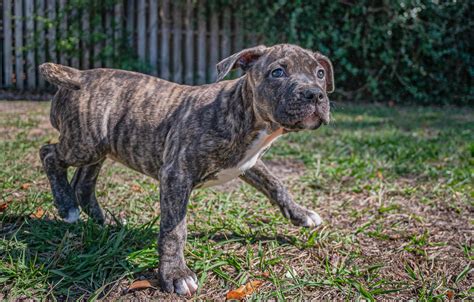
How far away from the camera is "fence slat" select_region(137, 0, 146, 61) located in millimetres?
12623

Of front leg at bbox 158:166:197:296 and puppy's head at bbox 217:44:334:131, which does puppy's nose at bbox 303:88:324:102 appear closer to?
puppy's head at bbox 217:44:334:131

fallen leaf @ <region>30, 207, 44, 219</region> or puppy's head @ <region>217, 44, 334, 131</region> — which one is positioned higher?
puppy's head @ <region>217, 44, 334, 131</region>

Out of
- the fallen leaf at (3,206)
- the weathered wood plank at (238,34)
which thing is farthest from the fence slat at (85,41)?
the fallen leaf at (3,206)

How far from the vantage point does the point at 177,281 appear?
307cm

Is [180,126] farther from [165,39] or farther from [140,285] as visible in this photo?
[165,39]

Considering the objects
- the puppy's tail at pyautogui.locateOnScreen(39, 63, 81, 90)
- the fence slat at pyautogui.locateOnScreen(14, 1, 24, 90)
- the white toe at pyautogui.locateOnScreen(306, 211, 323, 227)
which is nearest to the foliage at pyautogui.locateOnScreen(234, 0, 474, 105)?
the fence slat at pyautogui.locateOnScreen(14, 1, 24, 90)

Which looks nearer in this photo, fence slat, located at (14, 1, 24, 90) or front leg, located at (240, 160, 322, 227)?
front leg, located at (240, 160, 322, 227)

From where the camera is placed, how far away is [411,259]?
3.56 m

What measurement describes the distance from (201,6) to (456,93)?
6.35m

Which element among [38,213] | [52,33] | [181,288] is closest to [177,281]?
[181,288]

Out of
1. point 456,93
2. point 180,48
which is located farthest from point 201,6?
point 456,93

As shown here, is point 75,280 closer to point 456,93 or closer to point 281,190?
→ point 281,190

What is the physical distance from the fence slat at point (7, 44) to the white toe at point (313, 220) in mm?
9859

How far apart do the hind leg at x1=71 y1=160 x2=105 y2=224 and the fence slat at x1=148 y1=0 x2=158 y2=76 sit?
28.1 ft
